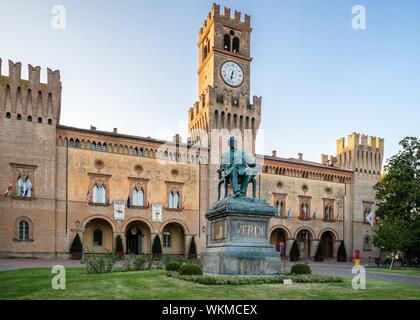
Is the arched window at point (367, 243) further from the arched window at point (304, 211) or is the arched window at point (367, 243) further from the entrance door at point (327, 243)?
the arched window at point (304, 211)

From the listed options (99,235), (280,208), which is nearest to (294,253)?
(280,208)

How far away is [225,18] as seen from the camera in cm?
5612

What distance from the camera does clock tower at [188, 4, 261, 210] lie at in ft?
164

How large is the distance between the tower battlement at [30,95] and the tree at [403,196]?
34.7 m

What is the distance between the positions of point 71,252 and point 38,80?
1684cm

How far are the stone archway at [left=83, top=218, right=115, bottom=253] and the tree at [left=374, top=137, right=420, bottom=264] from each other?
2693 centimetres

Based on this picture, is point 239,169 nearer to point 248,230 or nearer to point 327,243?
point 248,230

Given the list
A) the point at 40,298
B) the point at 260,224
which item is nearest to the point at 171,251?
the point at 260,224

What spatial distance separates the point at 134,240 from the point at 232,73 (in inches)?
966

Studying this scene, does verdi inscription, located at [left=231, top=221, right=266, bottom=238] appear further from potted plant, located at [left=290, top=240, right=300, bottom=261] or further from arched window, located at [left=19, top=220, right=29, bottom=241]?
potted plant, located at [left=290, top=240, right=300, bottom=261]

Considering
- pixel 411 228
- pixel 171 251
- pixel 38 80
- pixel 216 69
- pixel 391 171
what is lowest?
pixel 171 251

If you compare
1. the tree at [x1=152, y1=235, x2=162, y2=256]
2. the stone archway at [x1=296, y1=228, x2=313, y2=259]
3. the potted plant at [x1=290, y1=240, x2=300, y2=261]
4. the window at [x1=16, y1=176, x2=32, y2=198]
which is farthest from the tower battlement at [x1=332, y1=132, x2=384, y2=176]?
the window at [x1=16, y1=176, x2=32, y2=198]

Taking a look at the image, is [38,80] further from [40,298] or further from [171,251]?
[40,298]
